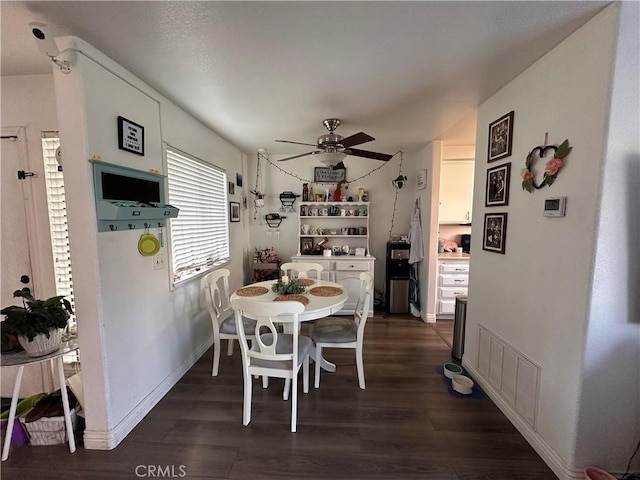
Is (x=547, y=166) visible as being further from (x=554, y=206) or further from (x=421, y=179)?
(x=421, y=179)

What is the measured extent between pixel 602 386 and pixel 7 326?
10.6 ft

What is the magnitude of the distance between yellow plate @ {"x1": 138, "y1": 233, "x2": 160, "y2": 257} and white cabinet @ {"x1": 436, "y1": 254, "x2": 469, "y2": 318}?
3402 mm

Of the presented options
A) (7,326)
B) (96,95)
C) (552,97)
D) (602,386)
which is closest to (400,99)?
(552,97)

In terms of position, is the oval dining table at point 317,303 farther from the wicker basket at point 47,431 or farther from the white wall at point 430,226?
the white wall at point 430,226

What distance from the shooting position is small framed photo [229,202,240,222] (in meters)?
3.73

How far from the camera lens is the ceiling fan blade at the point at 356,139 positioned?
7.45ft

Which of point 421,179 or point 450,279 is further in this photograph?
point 421,179

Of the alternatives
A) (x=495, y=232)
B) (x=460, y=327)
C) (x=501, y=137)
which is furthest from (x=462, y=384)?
(x=501, y=137)

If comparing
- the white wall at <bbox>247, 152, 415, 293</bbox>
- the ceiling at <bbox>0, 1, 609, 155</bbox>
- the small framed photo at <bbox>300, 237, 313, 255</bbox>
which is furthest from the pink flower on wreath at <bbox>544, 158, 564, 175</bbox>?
the small framed photo at <bbox>300, 237, 313, 255</bbox>

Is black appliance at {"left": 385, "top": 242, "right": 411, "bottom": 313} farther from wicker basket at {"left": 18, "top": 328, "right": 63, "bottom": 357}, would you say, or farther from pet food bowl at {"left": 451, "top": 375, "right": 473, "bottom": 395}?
wicker basket at {"left": 18, "top": 328, "right": 63, "bottom": 357}

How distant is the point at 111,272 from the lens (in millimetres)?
1725

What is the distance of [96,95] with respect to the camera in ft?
5.29

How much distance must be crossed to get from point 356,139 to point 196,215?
1.82 meters

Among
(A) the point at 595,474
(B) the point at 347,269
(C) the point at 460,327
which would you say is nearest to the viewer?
(A) the point at 595,474
